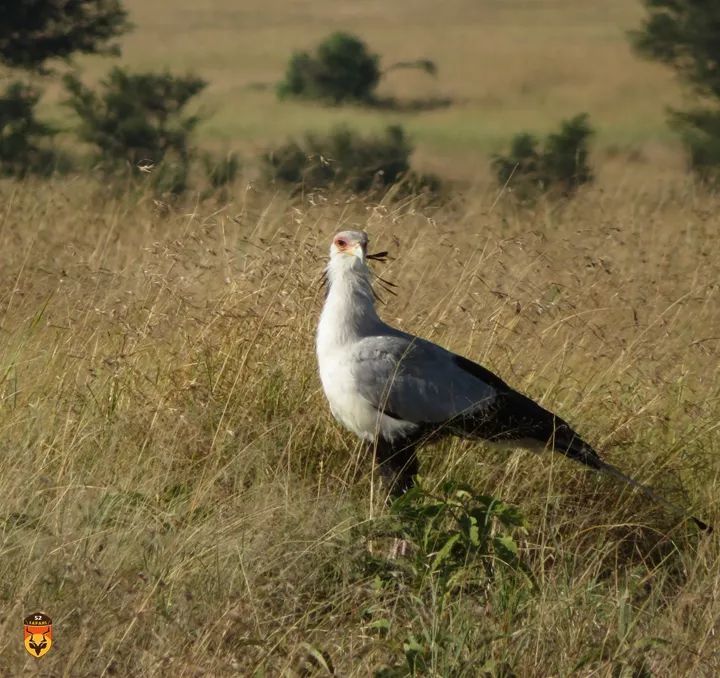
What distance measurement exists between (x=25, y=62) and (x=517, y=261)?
1046 cm

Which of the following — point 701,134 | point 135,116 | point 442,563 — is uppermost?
point 442,563

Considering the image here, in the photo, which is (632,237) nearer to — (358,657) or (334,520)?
(334,520)

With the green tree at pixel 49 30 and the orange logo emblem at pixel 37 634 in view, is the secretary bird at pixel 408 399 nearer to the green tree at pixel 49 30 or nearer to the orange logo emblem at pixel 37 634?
the orange logo emblem at pixel 37 634

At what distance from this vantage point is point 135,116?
13648 millimetres

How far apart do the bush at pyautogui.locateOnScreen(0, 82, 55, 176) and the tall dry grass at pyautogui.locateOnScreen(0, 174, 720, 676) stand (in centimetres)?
664

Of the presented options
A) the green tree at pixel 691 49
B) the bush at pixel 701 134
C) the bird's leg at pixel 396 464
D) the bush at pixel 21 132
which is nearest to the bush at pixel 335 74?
the green tree at pixel 691 49

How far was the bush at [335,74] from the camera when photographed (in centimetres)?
3180

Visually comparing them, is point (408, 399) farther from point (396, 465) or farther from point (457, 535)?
point (457, 535)

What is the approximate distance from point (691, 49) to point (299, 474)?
51.2 feet

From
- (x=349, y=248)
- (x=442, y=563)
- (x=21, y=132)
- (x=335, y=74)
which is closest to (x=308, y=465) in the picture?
(x=349, y=248)

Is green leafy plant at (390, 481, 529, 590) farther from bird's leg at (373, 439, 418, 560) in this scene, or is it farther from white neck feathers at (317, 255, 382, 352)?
white neck feathers at (317, 255, 382, 352)

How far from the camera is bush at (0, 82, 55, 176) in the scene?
1295 cm

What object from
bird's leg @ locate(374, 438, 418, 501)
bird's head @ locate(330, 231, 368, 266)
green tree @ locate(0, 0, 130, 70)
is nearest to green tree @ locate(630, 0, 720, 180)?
green tree @ locate(0, 0, 130, 70)

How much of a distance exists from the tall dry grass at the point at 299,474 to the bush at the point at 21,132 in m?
6.64
